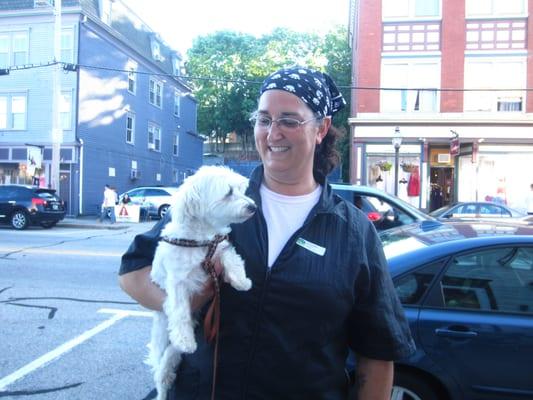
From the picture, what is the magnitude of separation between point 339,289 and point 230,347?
450mm

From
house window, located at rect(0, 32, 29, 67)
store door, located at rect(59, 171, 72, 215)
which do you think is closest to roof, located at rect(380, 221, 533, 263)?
store door, located at rect(59, 171, 72, 215)

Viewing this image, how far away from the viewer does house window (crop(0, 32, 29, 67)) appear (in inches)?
995

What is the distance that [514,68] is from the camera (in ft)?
70.1

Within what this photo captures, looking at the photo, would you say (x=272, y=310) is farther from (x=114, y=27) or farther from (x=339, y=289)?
(x=114, y=27)

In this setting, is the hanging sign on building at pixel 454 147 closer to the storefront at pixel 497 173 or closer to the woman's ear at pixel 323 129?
the storefront at pixel 497 173

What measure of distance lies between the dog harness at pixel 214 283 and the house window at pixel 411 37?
71.4ft

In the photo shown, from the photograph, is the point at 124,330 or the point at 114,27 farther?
the point at 114,27

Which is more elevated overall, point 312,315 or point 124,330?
point 312,315

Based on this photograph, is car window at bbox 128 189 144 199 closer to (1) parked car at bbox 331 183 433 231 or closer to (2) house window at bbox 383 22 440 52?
(2) house window at bbox 383 22 440 52

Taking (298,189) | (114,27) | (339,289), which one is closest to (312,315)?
(339,289)

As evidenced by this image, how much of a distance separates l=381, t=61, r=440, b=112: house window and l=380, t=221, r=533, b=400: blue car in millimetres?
19396

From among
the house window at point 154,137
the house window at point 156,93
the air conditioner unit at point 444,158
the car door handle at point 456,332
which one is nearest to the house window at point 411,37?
the air conditioner unit at point 444,158

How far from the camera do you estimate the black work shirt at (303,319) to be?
5.75 ft

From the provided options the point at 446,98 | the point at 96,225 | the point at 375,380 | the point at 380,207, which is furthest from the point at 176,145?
the point at 375,380
